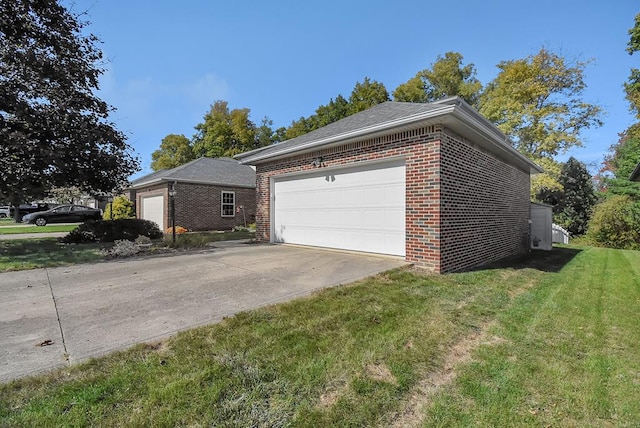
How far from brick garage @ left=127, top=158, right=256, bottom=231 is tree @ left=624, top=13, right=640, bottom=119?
1962 cm

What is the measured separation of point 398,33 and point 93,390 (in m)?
14.9

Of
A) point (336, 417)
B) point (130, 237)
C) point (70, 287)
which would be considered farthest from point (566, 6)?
point (130, 237)

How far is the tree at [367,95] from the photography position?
26.5m

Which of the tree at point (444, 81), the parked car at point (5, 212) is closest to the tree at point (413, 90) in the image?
the tree at point (444, 81)

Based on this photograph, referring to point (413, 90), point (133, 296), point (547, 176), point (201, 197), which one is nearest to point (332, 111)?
point (413, 90)

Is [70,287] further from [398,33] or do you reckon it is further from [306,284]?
[398,33]

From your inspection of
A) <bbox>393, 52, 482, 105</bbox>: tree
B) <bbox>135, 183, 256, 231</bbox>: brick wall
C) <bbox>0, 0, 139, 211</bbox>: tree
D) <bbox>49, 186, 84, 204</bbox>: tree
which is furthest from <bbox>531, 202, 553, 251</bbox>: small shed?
<bbox>49, 186, 84, 204</bbox>: tree

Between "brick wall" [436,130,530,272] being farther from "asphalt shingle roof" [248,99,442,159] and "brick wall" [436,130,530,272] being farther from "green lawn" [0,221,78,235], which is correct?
"green lawn" [0,221,78,235]

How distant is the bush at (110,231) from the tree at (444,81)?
23066 mm

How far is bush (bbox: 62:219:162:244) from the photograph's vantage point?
1099cm

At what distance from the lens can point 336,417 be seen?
1.90 metres

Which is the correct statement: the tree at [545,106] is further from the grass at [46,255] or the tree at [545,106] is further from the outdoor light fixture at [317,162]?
the grass at [46,255]

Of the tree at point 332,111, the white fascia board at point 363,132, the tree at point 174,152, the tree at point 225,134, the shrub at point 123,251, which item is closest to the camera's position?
the white fascia board at point 363,132

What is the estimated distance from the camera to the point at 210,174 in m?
17.4
